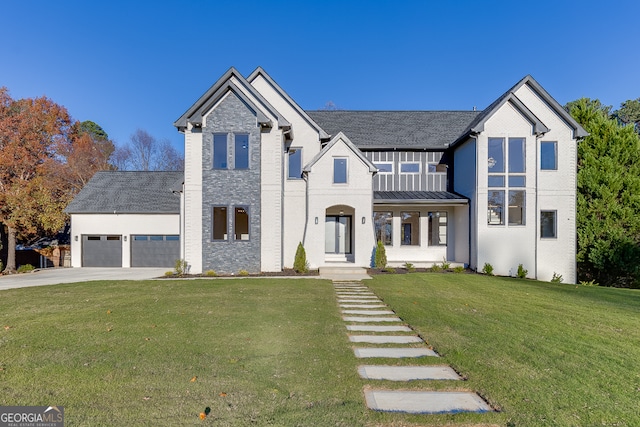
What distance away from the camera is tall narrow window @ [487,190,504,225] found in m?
15.8

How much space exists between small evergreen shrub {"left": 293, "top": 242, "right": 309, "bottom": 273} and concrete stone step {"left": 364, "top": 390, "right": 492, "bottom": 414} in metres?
11.0

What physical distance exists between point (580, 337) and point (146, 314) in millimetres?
8387

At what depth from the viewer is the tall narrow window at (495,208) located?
15836 mm

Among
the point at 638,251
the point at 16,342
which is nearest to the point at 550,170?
the point at 638,251

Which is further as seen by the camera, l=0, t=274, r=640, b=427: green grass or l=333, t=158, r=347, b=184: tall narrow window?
l=333, t=158, r=347, b=184: tall narrow window

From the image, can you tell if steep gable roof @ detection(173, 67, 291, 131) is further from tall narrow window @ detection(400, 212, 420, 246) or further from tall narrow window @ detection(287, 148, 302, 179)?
tall narrow window @ detection(400, 212, 420, 246)

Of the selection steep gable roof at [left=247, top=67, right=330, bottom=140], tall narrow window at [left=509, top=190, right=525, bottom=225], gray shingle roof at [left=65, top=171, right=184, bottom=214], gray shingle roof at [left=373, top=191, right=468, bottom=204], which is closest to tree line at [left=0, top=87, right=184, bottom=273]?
gray shingle roof at [left=65, top=171, right=184, bottom=214]

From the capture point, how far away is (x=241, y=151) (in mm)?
15078

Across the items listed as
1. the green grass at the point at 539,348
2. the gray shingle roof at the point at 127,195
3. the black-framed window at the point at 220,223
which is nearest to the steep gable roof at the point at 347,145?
the black-framed window at the point at 220,223

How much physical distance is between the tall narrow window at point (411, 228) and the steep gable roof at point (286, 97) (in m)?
5.96

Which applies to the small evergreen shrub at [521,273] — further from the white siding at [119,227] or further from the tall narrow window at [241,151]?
the white siding at [119,227]

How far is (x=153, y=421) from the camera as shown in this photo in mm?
3131

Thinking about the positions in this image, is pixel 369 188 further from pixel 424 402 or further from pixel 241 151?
pixel 424 402

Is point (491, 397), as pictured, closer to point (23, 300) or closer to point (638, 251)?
point (23, 300)
